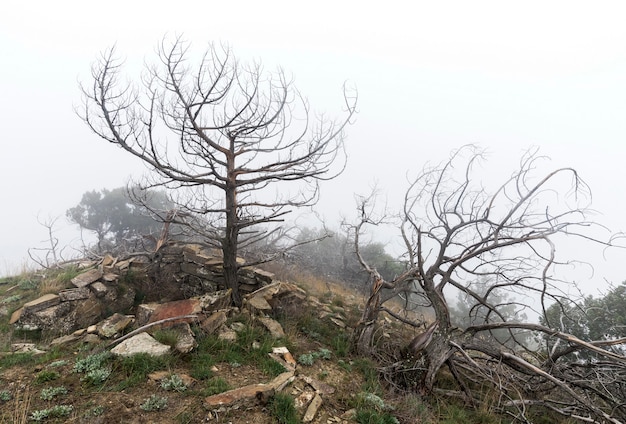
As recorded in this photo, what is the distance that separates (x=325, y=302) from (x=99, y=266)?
5785mm

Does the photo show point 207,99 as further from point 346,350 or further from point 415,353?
point 415,353

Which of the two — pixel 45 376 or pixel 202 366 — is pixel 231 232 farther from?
pixel 45 376

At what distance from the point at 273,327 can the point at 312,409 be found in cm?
214

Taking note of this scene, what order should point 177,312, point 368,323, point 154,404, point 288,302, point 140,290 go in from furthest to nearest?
point 288,302 → point 140,290 → point 368,323 → point 177,312 → point 154,404

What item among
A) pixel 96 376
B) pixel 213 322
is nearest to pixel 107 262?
pixel 213 322

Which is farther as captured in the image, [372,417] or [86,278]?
[86,278]

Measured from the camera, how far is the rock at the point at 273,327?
5.61 metres

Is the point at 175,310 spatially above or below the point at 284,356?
above

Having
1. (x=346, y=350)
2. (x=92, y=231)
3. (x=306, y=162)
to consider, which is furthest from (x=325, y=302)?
(x=92, y=231)

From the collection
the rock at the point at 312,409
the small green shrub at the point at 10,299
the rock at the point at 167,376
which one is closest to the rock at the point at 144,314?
the rock at the point at 167,376

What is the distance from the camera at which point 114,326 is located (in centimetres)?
527

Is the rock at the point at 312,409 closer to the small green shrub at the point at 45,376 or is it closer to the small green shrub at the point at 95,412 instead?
the small green shrub at the point at 95,412

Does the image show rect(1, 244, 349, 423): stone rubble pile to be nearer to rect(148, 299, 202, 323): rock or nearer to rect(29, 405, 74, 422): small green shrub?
rect(148, 299, 202, 323): rock

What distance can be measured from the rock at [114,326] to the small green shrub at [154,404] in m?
2.23
